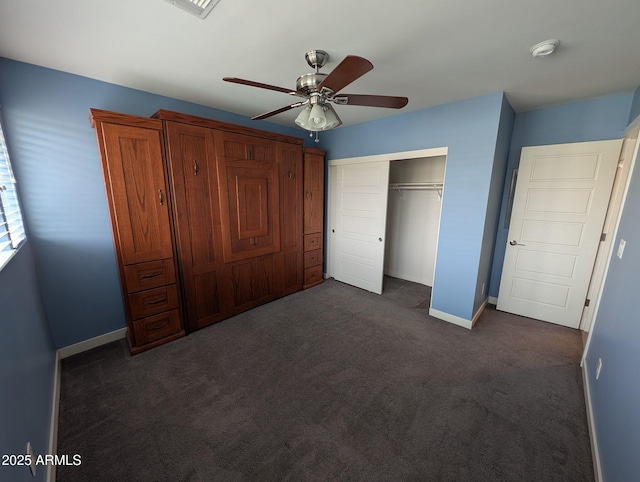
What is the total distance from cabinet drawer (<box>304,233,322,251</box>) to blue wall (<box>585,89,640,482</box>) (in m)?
3.07

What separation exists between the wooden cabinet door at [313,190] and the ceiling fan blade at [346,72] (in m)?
2.01

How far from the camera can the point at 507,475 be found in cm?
135

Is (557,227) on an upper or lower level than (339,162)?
lower

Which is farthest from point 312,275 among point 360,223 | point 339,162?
point 339,162

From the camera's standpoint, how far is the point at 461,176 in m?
2.66

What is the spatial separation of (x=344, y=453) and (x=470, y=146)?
2912 mm

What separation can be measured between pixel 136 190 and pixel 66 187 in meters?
0.63

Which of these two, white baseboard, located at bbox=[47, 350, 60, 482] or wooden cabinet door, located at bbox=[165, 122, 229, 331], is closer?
white baseboard, located at bbox=[47, 350, 60, 482]

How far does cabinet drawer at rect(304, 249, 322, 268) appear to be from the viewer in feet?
12.5

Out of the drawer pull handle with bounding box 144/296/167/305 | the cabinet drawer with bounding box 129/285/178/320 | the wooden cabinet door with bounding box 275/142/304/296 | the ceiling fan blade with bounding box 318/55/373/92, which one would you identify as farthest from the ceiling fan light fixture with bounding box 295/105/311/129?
the drawer pull handle with bounding box 144/296/167/305

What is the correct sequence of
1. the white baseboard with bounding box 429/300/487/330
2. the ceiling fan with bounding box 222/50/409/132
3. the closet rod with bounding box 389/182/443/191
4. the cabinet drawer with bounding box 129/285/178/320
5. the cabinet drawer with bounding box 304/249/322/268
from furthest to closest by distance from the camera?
the cabinet drawer with bounding box 304/249/322/268 < the closet rod with bounding box 389/182/443/191 < the white baseboard with bounding box 429/300/487/330 < the cabinet drawer with bounding box 129/285/178/320 < the ceiling fan with bounding box 222/50/409/132

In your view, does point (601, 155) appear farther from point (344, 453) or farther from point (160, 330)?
point (160, 330)

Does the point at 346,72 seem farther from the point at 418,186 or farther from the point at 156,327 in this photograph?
the point at 418,186

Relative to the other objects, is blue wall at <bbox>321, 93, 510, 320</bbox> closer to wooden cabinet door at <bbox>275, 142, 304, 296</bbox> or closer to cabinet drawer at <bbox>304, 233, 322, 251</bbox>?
wooden cabinet door at <bbox>275, 142, 304, 296</bbox>
